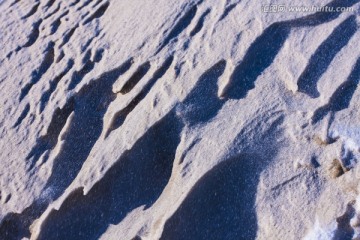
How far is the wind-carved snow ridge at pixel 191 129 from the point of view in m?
1.09

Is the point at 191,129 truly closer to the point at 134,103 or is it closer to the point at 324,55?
the point at 134,103

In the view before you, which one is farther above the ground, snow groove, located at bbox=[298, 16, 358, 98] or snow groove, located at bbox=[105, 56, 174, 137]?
snow groove, located at bbox=[105, 56, 174, 137]

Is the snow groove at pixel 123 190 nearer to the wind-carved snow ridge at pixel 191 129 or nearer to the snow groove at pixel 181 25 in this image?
the wind-carved snow ridge at pixel 191 129

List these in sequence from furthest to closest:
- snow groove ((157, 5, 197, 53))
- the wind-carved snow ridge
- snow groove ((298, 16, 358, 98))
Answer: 1. snow groove ((157, 5, 197, 53))
2. snow groove ((298, 16, 358, 98))
3. the wind-carved snow ridge

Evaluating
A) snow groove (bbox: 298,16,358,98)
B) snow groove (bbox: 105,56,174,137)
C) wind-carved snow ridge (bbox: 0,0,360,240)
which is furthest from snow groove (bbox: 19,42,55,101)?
snow groove (bbox: 298,16,358,98)

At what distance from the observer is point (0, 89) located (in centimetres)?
149

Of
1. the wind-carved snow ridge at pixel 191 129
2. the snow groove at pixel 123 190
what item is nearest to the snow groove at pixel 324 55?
the wind-carved snow ridge at pixel 191 129

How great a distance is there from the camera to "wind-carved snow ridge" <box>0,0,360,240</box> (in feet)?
3.58

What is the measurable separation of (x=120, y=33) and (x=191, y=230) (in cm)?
68

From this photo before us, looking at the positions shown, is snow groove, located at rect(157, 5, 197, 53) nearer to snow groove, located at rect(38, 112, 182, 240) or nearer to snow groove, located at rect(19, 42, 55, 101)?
snow groove, located at rect(38, 112, 182, 240)

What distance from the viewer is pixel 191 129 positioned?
121cm

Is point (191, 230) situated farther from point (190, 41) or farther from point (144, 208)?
point (190, 41)

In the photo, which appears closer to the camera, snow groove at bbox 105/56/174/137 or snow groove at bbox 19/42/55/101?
snow groove at bbox 105/56/174/137

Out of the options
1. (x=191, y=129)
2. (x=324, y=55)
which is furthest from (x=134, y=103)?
(x=324, y=55)
